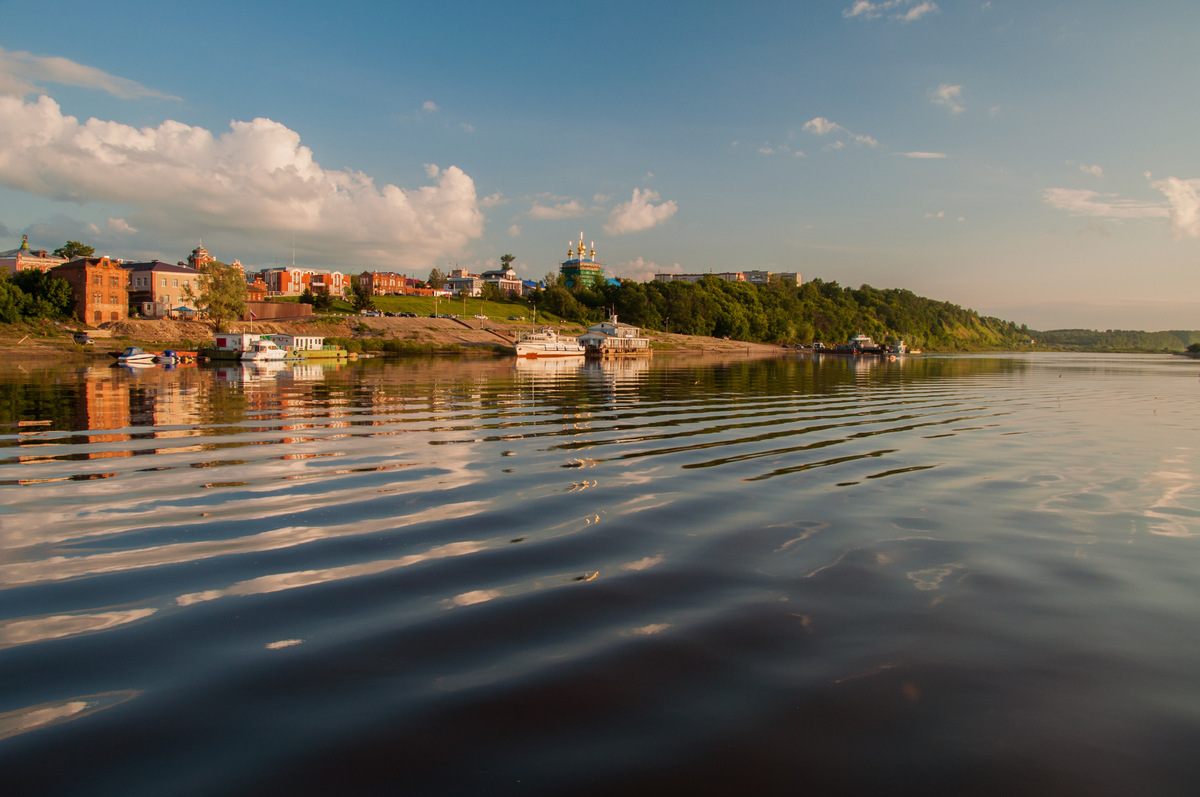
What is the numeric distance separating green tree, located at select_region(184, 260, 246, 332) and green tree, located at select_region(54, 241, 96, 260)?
71.0 metres

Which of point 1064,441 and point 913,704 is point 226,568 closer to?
point 913,704

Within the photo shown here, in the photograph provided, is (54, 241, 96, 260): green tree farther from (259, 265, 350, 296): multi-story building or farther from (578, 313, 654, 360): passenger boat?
(578, 313, 654, 360): passenger boat

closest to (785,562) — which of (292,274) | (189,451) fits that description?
(189,451)

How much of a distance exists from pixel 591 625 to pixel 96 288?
396 ft

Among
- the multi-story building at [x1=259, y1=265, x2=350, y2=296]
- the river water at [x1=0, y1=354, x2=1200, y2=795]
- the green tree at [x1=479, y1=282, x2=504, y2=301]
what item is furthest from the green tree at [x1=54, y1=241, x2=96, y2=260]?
the river water at [x1=0, y1=354, x2=1200, y2=795]

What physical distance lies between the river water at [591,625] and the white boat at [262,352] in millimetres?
60214

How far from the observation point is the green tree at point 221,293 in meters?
94.9

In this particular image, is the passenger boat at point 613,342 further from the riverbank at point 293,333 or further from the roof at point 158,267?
the roof at point 158,267

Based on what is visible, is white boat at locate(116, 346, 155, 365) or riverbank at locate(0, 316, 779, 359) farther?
riverbank at locate(0, 316, 779, 359)

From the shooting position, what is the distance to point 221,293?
94.9 meters

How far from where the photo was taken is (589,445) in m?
17.7

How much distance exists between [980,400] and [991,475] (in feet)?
73.7

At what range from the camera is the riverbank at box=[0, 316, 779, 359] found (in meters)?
77.8

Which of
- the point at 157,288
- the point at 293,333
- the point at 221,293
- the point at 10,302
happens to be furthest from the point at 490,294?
the point at 10,302
